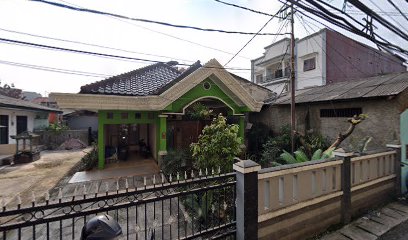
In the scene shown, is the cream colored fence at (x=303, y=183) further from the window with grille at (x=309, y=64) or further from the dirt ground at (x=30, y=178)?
the window with grille at (x=309, y=64)

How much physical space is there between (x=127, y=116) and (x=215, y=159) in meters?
6.29

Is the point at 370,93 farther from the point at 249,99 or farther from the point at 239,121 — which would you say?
the point at 239,121

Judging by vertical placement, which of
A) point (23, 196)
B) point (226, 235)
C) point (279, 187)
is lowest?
point (23, 196)

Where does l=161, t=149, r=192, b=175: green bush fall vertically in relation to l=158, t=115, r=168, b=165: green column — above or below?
below

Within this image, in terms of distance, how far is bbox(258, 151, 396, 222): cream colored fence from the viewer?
12.7 ft

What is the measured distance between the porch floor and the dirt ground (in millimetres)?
1073

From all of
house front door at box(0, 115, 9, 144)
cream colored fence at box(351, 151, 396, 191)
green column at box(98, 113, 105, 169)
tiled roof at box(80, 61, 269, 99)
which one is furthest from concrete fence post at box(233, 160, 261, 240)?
house front door at box(0, 115, 9, 144)

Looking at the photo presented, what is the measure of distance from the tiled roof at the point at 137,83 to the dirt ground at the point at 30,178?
430 centimetres

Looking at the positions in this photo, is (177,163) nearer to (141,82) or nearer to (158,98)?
(158,98)

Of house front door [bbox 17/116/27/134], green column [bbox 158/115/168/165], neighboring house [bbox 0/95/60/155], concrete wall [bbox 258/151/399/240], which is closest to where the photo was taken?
concrete wall [bbox 258/151/399/240]

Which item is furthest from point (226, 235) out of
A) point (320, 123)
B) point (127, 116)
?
point (320, 123)

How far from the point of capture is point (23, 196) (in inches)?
276

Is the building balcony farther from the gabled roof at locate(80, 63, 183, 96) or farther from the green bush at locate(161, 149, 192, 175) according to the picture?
the green bush at locate(161, 149, 192, 175)

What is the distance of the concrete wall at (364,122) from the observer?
777 centimetres
